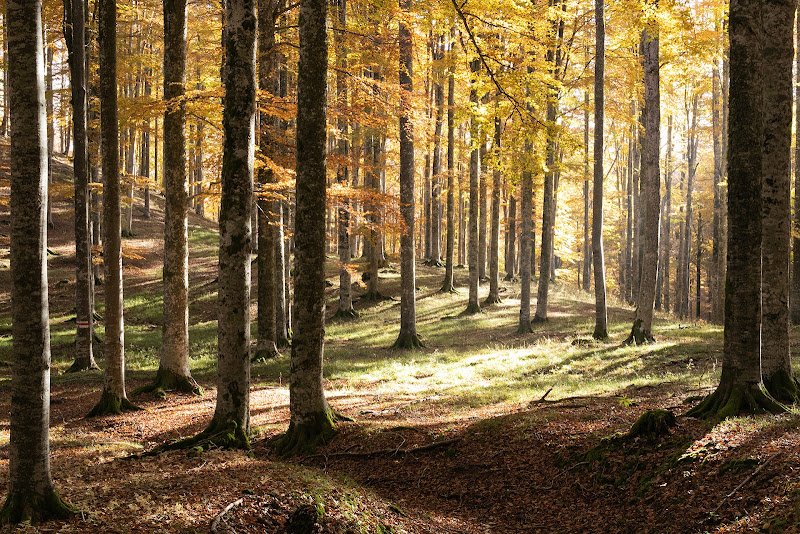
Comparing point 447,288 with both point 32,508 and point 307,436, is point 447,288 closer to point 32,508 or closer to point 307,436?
point 307,436

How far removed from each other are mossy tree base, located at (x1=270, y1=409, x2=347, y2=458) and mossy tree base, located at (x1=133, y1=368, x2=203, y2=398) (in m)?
4.91

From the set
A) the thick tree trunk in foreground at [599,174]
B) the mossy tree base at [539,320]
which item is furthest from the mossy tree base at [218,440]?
the mossy tree base at [539,320]

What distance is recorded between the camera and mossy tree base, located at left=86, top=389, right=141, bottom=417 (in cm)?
1010

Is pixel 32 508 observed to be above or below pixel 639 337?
above

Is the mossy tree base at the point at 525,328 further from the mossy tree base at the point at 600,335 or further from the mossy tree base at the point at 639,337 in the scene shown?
the mossy tree base at the point at 639,337

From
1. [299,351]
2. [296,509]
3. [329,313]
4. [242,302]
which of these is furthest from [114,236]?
[329,313]

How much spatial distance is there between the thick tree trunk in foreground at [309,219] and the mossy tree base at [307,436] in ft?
0.04

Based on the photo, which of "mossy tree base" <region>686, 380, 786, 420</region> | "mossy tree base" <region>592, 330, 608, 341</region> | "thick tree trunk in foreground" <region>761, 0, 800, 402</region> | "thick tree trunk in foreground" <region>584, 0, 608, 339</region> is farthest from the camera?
"mossy tree base" <region>592, 330, 608, 341</region>

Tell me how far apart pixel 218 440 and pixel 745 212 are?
23.1 feet

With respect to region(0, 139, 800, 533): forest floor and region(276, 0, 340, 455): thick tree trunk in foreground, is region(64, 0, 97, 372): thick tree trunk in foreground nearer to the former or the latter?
region(0, 139, 800, 533): forest floor

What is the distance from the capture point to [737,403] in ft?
20.8

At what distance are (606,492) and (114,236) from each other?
857cm

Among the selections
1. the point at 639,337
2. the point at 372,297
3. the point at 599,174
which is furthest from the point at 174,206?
the point at 372,297

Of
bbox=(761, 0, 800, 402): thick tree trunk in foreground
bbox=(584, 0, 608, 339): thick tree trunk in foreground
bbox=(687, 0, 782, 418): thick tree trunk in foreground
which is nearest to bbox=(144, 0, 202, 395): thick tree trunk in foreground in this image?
bbox=(687, 0, 782, 418): thick tree trunk in foreground
